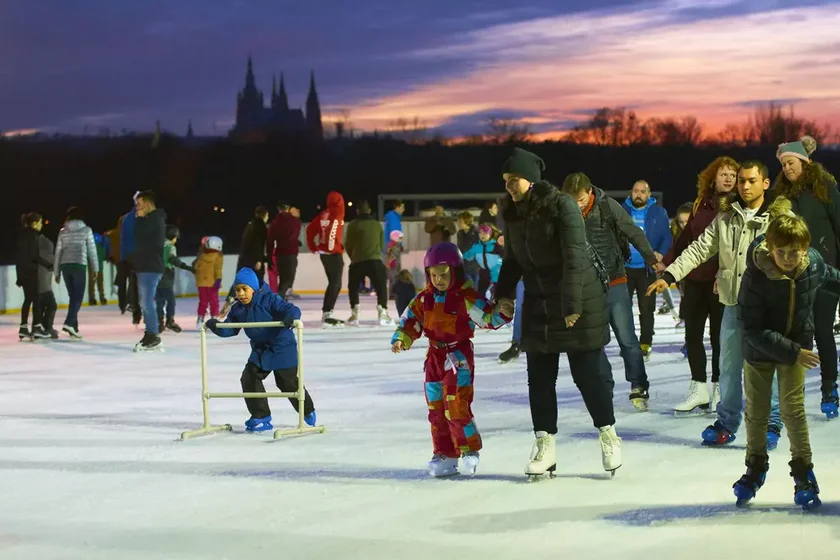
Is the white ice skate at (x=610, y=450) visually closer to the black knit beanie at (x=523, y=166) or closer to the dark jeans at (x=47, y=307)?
the black knit beanie at (x=523, y=166)

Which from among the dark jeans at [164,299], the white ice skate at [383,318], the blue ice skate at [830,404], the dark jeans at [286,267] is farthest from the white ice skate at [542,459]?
the dark jeans at [286,267]

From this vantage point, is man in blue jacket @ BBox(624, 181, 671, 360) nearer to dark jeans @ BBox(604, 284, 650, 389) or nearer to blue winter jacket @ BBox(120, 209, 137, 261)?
dark jeans @ BBox(604, 284, 650, 389)

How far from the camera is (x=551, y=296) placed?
5754 millimetres

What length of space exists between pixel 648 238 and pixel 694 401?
109 inches

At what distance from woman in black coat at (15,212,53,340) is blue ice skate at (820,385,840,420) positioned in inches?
383

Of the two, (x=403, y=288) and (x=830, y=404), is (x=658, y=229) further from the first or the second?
(x=403, y=288)

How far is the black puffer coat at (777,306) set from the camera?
16.4 ft

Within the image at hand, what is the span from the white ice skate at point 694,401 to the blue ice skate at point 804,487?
2735mm

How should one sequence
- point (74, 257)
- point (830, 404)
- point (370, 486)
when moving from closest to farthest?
point (370, 486) < point (830, 404) < point (74, 257)

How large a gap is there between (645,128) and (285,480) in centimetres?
5907

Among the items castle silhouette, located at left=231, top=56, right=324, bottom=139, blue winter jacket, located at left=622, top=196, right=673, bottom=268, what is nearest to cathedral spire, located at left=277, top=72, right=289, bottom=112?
castle silhouette, located at left=231, top=56, right=324, bottom=139

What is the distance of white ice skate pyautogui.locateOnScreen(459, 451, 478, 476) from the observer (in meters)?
5.92

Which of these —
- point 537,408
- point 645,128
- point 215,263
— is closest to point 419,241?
point 215,263

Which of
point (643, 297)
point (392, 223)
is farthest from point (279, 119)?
point (643, 297)
